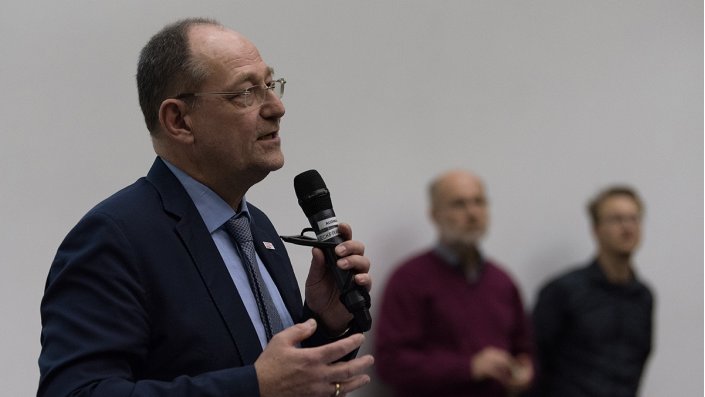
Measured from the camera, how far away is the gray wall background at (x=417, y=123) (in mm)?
3053

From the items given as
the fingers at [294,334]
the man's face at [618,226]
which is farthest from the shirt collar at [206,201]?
the man's face at [618,226]

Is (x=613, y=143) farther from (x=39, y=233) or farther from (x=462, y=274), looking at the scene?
(x=39, y=233)

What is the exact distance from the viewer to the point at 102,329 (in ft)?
4.98

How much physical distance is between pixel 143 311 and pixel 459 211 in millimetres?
2747

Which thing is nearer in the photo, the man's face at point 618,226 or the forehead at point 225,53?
the forehead at point 225,53

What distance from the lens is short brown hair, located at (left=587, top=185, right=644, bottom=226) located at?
4.78 m

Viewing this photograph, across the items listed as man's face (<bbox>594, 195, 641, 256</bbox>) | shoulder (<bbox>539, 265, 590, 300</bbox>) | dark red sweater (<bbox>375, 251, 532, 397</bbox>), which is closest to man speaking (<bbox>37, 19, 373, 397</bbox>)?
dark red sweater (<bbox>375, 251, 532, 397</bbox>)

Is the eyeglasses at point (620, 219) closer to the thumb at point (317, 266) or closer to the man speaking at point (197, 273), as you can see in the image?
the man speaking at point (197, 273)

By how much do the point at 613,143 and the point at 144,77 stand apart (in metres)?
3.64

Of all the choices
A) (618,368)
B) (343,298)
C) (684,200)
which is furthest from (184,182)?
(684,200)

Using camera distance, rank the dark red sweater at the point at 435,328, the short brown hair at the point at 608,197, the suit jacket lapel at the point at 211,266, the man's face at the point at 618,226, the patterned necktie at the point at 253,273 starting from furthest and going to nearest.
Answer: the short brown hair at the point at 608,197 < the man's face at the point at 618,226 < the dark red sweater at the point at 435,328 < the patterned necktie at the point at 253,273 < the suit jacket lapel at the point at 211,266

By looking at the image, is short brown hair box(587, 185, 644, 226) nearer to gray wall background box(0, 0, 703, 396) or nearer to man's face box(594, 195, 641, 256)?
man's face box(594, 195, 641, 256)

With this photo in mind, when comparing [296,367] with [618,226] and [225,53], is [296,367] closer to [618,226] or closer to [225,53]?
[225,53]

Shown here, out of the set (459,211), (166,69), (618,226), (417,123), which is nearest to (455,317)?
(459,211)
